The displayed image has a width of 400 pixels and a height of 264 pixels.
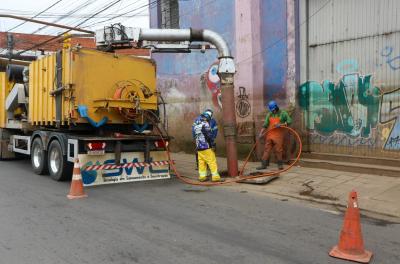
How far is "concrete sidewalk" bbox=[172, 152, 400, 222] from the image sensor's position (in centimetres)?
785

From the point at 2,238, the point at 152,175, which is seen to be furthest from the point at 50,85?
the point at 2,238

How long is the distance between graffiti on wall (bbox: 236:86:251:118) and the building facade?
30 mm

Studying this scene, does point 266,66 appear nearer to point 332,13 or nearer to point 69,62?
point 332,13

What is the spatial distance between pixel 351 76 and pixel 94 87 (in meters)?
6.18

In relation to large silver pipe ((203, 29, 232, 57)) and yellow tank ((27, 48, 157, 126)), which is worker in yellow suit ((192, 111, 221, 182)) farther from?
large silver pipe ((203, 29, 232, 57))

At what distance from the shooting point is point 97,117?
10.4 meters

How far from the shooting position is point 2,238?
5699 mm

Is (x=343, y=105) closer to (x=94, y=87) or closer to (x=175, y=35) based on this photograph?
(x=175, y=35)

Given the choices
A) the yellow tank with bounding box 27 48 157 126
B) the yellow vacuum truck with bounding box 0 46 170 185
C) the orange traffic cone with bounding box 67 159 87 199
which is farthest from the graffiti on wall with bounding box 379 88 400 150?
the orange traffic cone with bounding box 67 159 87 199

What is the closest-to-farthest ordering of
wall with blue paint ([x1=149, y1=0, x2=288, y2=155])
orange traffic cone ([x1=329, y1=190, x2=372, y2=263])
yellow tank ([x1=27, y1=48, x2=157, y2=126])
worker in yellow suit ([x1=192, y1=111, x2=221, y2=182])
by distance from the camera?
orange traffic cone ([x1=329, y1=190, x2=372, y2=263]) → yellow tank ([x1=27, y1=48, x2=157, y2=126]) → worker in yellow suit ([x1=192, y1=111, x2=221, y2=182]) → wall with blue paint ([x1=149, y1=0, x2=288, y2=155])

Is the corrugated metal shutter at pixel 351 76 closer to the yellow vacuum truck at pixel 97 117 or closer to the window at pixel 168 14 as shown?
the yellow vacuum truck at pixel 97 117

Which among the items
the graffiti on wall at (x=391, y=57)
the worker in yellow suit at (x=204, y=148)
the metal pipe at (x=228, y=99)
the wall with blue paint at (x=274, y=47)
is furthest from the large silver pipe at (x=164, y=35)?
the graffiti on wall at (x=391, y=57)

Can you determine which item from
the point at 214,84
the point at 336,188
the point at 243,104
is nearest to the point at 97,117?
the point at 243,104

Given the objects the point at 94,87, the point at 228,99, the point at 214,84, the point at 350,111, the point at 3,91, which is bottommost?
the point at 350,111
